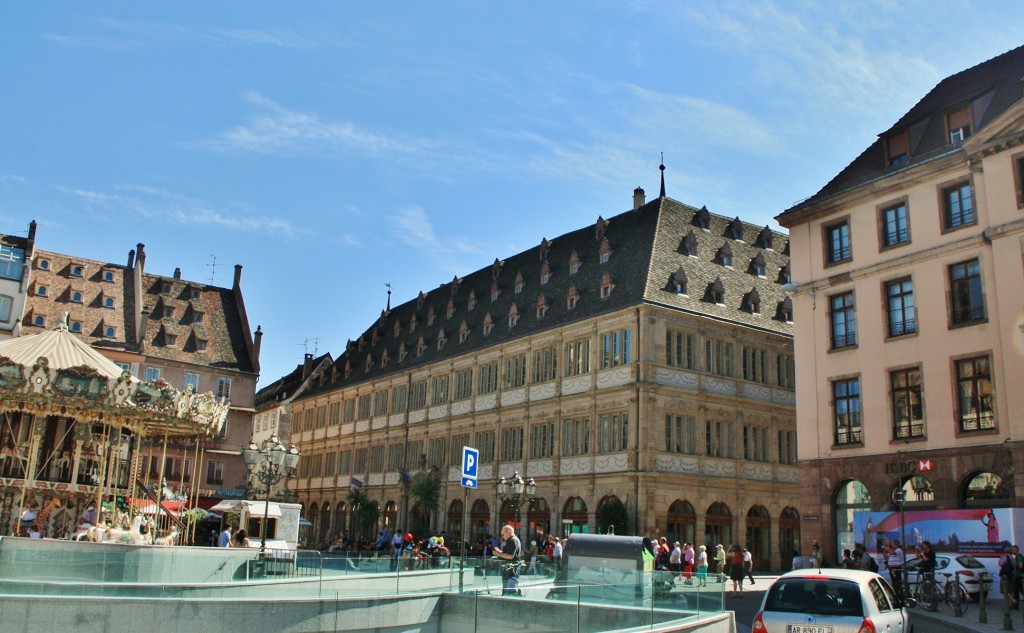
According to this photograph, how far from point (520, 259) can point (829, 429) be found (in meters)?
28.5

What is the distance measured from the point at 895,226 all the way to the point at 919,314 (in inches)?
131

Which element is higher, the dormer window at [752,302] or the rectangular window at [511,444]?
the dormer window at [752,302]

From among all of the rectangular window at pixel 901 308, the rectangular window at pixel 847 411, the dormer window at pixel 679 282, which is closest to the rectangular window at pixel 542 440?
the dormer window at pixel 679 282

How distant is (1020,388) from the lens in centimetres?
2667

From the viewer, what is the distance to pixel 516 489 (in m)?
35.4

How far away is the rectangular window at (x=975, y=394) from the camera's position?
27766 millimetres

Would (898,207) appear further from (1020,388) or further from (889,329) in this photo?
(1020,388)

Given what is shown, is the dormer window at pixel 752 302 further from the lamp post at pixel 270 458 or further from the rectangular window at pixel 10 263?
the rectangular window at pixel 10 263

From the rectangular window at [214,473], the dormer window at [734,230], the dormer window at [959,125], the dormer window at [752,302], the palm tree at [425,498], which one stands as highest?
the dormer window at [734,230]

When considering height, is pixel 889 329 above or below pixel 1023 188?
below

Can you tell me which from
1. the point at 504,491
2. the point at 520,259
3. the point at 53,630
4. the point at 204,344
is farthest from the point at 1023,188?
the point at 204,344

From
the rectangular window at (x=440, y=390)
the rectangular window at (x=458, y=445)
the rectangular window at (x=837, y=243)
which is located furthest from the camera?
the rectangular window at (x=440, y=390)

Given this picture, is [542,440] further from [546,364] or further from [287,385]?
[287,385]

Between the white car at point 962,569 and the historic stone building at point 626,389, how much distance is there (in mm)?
16190
